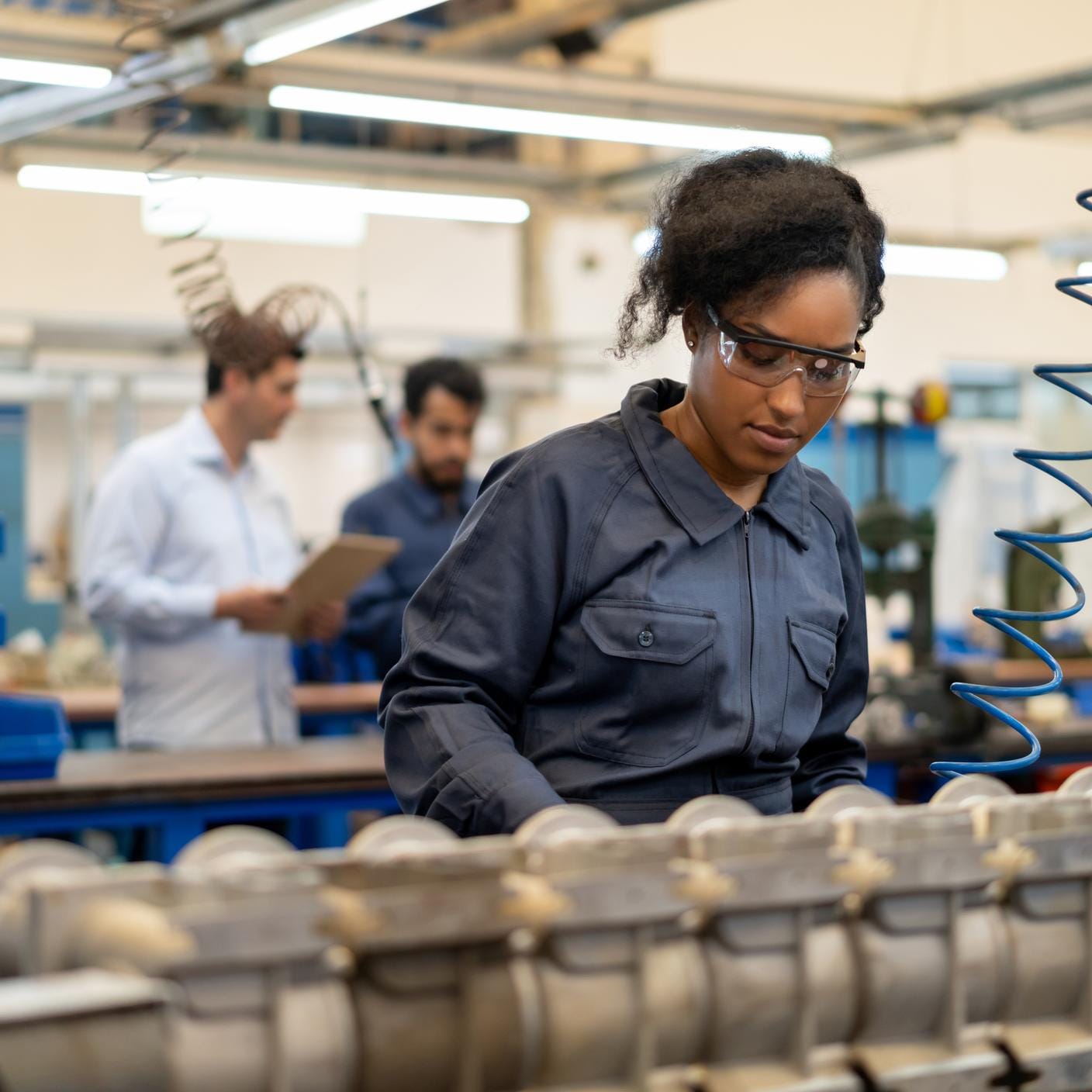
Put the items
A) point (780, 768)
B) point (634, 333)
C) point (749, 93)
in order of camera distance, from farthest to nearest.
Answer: point (749, 93), point (634, 333), point (780, 768)

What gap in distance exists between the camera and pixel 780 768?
1.41m

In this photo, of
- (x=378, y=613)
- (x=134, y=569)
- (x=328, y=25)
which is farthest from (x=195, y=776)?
(x=328, y=25)

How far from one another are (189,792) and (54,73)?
208 cm

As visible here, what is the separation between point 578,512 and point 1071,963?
552mm

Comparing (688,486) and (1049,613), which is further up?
(688,486)

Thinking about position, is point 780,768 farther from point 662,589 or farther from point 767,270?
point 767,270

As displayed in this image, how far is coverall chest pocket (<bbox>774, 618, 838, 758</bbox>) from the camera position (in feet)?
4.60

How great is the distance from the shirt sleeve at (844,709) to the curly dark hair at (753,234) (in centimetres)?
25

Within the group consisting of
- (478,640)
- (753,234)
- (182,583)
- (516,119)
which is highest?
(516,119)

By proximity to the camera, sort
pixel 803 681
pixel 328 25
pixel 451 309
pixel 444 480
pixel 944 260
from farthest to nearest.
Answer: pixel 451 309 < pixel 944 260 < pixel 444 480 < pixel 328 25 < pixel 803 681

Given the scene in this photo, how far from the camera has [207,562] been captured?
3277 millimetres

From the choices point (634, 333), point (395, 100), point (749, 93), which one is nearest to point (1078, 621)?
point (749, 93)

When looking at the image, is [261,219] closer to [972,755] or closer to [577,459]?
[972,755]

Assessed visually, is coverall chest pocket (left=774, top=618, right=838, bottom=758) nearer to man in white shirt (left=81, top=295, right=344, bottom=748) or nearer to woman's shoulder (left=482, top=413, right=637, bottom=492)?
woman's shoulder (left=482, top=413, right=637, bottom=492)
